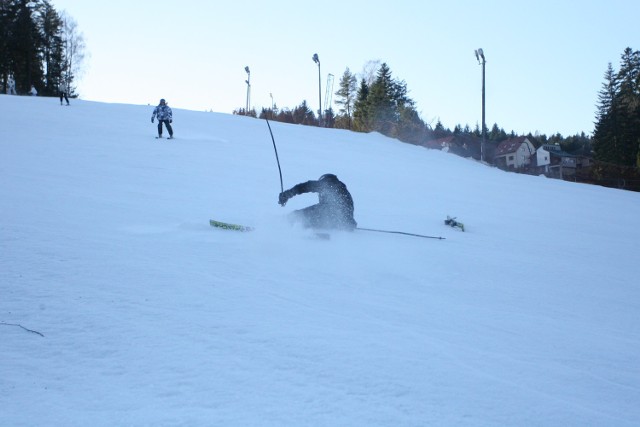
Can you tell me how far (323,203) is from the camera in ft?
23.5

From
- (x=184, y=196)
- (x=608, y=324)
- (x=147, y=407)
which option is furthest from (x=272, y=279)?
(x=184, y=196)

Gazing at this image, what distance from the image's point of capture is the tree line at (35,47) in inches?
1831

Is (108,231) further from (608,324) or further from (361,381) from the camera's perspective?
(608,324)

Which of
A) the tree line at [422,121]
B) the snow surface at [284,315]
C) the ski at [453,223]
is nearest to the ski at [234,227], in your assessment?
the snow surface at [284,315]

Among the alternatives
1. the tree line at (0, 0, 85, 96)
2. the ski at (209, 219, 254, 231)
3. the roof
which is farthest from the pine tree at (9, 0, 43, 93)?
the roof

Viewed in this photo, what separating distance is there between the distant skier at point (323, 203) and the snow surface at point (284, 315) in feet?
1.07

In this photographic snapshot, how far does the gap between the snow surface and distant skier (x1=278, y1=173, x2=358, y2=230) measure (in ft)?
1.07

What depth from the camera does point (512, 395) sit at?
2824mm

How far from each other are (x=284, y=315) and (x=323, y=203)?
3633 mm

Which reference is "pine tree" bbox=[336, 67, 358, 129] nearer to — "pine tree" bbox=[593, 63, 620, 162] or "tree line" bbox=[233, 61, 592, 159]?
"tree line" bbox=[233, 61, 592, 159]

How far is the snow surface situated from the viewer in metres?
2.49

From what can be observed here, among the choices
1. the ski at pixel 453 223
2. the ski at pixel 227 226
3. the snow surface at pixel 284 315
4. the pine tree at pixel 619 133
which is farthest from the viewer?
the pine tree at pixel 619 133

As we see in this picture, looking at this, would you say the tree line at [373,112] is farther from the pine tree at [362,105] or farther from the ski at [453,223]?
the ski at [453,223]

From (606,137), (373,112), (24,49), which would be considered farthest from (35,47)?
(606,137)
